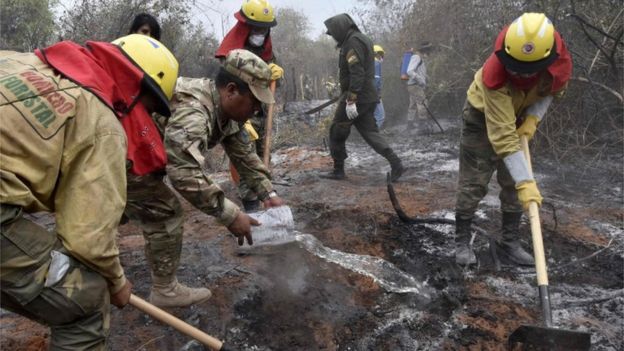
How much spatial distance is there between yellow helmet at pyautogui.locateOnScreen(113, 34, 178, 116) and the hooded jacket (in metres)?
3.87

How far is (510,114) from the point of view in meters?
3.05

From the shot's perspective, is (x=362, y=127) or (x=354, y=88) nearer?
(x=354, y=88)

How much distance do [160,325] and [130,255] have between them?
3.78 ft

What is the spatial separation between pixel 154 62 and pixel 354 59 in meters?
4.02

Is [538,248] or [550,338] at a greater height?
[538,248]

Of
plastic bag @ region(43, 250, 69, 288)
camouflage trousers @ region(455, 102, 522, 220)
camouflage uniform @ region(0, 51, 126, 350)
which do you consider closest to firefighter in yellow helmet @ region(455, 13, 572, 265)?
camouflage trousers @ region(455, 102, 522, 220)

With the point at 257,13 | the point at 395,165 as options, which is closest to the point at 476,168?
the point at 395,165

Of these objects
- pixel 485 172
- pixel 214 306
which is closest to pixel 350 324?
pixel 214 306

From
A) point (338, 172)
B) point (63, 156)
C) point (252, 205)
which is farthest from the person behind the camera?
point (338, 172)

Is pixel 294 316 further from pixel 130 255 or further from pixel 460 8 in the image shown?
pixel 460 8

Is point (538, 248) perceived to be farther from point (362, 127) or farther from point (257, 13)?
point (362, 127)

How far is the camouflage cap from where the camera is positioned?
251cm

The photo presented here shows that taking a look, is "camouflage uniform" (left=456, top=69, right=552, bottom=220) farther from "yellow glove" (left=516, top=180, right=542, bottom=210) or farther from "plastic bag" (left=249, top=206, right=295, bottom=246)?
"plastic bag" (left=249, top=206, right=295, bottom=246)

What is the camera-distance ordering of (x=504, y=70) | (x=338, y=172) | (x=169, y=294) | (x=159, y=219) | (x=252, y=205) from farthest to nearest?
(x=338, y=172)
(x=252, y=205)
(x=504, y=70)
(x=169, y=294)
(x=159, y=219)
